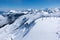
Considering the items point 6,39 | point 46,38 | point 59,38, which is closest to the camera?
point 59,38

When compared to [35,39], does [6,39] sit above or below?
below

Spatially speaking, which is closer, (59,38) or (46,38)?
(59,38)

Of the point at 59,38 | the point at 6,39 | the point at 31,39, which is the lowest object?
the point at 6,39

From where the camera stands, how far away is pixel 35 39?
39.6 m

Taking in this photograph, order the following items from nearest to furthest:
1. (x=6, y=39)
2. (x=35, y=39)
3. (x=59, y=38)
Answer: (x=59, y=38), (x=35, y=39), (x=6, y=39)

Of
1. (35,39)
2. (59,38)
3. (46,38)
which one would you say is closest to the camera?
(59,38)

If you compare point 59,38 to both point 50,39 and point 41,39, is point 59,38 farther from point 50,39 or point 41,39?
point 41,39

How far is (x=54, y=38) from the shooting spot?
3544 centimetres

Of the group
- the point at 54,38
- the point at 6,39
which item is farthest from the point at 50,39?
the point at 6,39

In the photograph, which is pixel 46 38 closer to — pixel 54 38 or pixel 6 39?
pixel 54 38

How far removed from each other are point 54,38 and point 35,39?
6.72 metres

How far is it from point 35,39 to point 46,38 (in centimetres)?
413

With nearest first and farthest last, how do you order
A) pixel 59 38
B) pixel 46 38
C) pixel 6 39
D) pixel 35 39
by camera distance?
pixel 59 38 < pixel 46 38 < pixel 35 39 < pixel 6 39

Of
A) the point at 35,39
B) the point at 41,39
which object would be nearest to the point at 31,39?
the point at 35,39
